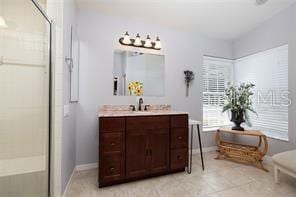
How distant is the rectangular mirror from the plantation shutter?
1.88 metres

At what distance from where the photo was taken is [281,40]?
2.66 meters

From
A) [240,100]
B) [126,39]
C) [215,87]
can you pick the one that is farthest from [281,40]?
[126,39]

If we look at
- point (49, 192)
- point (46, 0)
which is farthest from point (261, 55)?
point (49, 192)

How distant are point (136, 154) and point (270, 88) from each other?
2697 mm

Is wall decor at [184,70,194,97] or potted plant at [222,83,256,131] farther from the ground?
wall decor at [184,70,194,97]

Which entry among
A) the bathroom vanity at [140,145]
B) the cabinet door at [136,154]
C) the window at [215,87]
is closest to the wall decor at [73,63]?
the bathroom vanity at [140,145]

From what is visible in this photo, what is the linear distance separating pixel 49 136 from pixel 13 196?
0.55 m

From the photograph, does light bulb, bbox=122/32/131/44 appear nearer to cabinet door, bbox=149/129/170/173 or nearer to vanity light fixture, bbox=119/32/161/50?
vanity light fixture, bbox=119/32/161/50

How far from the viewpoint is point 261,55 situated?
10.0 ft

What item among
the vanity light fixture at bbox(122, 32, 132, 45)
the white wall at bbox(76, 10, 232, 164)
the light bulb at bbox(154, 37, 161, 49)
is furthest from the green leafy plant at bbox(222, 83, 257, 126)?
the vanity light fixture at bbox(122, 32, 132, 45)

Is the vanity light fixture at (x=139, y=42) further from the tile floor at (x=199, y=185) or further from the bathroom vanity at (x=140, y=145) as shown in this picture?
the tile floor at (x=199, y=185)

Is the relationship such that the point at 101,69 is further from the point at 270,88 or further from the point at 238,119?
the point at 270,88

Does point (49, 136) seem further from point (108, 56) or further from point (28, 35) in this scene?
point (108, 56)

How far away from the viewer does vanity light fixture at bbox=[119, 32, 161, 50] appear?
8.71 feet
